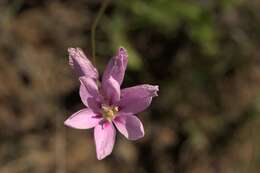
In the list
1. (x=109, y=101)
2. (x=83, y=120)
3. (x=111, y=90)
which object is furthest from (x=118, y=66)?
(x=83, y=120)

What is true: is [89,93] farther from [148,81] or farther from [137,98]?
[148,81]

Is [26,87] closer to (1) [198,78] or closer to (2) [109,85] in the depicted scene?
(1) [198,78]

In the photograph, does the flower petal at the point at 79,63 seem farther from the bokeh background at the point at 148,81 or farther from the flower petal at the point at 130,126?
the bokeh background at the point at 148,81

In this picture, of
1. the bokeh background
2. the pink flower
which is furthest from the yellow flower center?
the bokeh background

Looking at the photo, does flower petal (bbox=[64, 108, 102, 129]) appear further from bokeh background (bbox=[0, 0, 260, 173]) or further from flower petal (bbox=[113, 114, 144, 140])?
bokeh background (bbox=[0, 0, 260, 173])

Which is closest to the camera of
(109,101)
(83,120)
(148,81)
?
(83,120)

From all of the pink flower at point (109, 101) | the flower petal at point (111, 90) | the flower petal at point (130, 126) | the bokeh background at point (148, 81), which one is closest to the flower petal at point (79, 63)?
the pink flower at point (109, 101)
